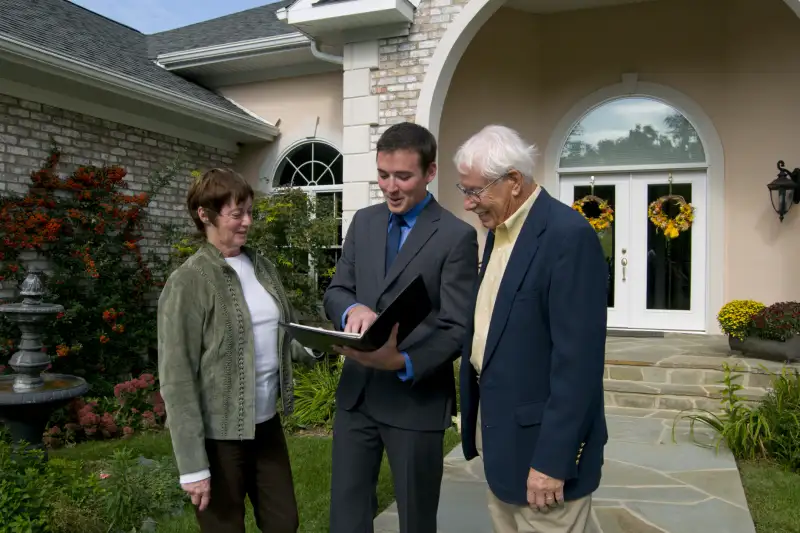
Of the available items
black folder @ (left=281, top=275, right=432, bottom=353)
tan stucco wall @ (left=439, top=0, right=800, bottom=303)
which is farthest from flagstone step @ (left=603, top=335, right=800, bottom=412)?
black folder @ (left=281, top=275, right=432, bottom=353)

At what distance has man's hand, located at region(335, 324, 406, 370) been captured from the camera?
83.8 inches

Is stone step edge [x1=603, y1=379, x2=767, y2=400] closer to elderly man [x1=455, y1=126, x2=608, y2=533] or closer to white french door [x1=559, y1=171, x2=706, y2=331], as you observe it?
white french door [x1=559, y1=171, x2=706, y2=331]

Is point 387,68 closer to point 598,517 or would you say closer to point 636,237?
point 636,237

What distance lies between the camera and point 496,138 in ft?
6.59

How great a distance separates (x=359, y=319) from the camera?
7.19 feet

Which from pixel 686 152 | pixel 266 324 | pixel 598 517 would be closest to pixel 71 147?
pixel 266 324

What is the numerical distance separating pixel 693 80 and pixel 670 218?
5.89 ft

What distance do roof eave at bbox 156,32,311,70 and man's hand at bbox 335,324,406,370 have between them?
724 cm

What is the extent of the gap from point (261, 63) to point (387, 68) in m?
2.88

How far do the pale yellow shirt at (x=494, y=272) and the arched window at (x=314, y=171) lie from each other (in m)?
7.01

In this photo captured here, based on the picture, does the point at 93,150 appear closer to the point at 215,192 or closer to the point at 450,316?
the point at 215,192

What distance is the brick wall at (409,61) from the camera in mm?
7238

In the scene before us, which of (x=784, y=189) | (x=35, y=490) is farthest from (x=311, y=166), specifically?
(x=35, y=490)

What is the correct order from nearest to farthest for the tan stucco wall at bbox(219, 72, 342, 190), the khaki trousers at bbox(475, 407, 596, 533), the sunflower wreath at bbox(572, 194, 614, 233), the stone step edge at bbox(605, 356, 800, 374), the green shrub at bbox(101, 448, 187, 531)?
1. the khaki trousers at bbox(475, 407, 596, 533)
2. the green shrub at bbox(101, 448, 187, 531)
3. the stone step edge at bbox(605, 356, 800, 374)
4. the sunflower wreath at bbox(572, 194, 614, 233)
5. the tan stucco wall at bbox(219, 72, 342, 190)
